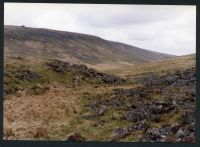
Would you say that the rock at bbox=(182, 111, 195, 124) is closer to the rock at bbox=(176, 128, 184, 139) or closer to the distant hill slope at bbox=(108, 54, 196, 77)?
the rock at bbox=(176, 128, 184, 139)

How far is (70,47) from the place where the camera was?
21750 millimetres

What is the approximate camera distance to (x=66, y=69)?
21391mm

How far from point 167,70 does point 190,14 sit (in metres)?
2.51

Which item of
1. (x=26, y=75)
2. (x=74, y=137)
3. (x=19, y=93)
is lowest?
(x=74, y=137)

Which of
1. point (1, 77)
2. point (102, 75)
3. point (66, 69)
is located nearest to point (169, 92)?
point (102, 75)

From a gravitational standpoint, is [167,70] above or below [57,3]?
below

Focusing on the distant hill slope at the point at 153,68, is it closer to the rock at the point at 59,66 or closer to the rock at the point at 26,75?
the rock at the point at 59,66

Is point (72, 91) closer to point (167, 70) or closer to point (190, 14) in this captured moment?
point (167, 70)

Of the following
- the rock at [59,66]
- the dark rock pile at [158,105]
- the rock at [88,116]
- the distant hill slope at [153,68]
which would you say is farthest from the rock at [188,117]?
the rock at [59,66]

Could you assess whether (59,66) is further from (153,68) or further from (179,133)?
(179,133)

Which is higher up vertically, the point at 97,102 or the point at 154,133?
the point at 97,102

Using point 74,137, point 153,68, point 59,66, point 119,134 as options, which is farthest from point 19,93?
point 153,68

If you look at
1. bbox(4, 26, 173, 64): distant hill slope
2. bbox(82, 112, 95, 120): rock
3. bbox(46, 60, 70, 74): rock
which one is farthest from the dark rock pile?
bbox(46, 60, 70, 74): rock

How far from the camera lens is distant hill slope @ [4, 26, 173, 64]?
20.8 meters
